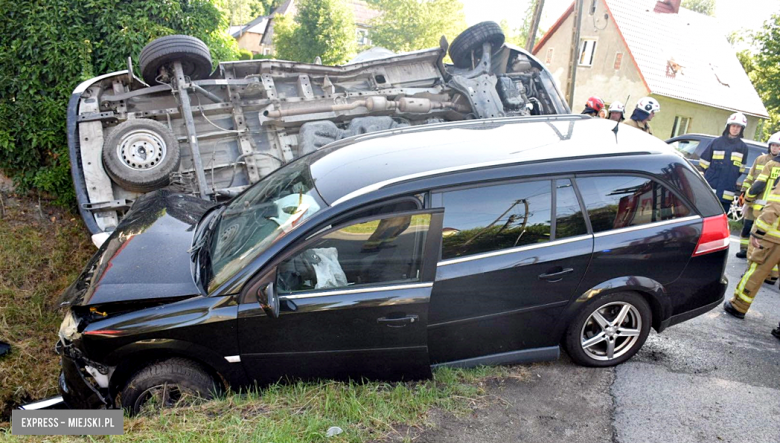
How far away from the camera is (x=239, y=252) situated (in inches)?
114

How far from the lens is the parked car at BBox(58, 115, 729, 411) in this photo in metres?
2.76

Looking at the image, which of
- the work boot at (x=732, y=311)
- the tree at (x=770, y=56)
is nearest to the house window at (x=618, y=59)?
the tree at (x=770, y=56)

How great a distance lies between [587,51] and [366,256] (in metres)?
24.7

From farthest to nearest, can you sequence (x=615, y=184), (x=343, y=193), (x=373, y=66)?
(x=373, y=66), (x=615, y=184), (x=343, y=193)

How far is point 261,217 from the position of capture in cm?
314

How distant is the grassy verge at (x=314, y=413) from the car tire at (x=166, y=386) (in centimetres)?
8

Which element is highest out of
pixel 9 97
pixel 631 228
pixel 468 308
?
pixel 9 97

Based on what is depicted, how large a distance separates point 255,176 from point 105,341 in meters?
3.70

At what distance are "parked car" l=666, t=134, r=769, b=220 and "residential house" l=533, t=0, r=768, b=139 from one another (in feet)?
37.1

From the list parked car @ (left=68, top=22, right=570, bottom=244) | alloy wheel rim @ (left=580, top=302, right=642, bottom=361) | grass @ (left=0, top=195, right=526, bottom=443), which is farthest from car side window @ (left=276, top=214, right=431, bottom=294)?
parked car @ (left=68, top=22, right=570, bottom=244)

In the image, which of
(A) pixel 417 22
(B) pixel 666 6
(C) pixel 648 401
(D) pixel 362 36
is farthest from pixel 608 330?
(D) pixel 362 36

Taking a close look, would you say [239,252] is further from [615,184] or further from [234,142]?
[234,142]

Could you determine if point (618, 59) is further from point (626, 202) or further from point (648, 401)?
point (648, 401)

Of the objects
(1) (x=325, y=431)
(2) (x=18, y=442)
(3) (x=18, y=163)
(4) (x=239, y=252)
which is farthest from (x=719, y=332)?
(3) (x=18, y=163)
